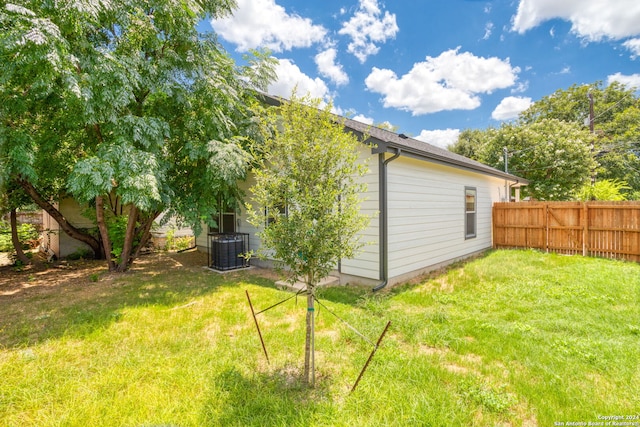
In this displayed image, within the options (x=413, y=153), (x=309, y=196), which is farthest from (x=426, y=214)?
(x=309, y=196)

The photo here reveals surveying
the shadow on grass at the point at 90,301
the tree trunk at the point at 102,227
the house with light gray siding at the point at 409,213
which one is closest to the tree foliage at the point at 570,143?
the house with light gray siding at the point at 409,213

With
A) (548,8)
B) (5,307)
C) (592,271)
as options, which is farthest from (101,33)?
(548,8)

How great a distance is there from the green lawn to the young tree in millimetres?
562

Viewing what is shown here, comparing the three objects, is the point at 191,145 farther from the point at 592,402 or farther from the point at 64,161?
the point at 592,402

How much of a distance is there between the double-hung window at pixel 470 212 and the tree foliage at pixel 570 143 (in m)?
9.49

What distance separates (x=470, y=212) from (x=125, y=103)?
9.29 metres

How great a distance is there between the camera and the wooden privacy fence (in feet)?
25.3

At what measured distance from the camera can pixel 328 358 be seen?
2916mm

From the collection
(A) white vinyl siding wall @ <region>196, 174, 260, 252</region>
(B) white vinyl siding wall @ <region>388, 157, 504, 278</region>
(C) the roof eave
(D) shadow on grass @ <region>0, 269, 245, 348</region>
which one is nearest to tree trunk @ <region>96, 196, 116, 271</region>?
(D) shadow on grass @ <region>0, 269, 245, 348</region>

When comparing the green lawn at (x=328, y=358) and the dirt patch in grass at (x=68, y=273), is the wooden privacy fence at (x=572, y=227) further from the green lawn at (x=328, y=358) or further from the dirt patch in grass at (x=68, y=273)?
A: the dirt patch in grass at (x=68, y=273)

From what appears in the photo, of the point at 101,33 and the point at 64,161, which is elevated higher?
the point at 101,33

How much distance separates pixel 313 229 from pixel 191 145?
4.91 m

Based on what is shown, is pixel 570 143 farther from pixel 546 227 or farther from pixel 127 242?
pixel 127 242

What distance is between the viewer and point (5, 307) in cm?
459
